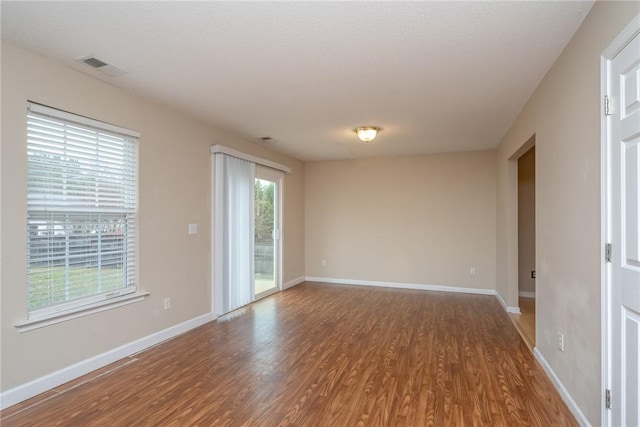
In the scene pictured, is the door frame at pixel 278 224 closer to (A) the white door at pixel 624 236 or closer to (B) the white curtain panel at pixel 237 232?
(B) the white curtain panel at pixel 237 232

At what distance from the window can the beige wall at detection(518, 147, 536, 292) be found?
18.4 ft

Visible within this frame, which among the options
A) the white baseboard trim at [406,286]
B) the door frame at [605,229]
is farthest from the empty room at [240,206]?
the white baseboard trim at [406,286]

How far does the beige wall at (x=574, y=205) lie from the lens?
1848 millimetres

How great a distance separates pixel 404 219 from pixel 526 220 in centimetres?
197

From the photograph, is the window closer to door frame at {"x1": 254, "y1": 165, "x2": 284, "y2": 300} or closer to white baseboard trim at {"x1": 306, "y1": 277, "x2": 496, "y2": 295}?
door frame at {"x1": 254, "y1": 165, "x2": 284, "y2": 300}

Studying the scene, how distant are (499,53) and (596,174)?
1143mm

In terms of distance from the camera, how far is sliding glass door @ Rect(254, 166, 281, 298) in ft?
17.7

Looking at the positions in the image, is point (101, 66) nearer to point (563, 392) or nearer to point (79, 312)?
point (79, 312)

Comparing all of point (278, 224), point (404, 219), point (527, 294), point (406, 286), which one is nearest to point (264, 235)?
point (278, 224)

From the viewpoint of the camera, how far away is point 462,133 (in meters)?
4.61

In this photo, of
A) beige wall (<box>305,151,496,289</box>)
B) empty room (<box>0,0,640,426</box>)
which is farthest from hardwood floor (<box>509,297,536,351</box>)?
beige wall (<box>305,151,496,289</box>)

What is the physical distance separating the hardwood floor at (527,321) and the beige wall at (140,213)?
368cm

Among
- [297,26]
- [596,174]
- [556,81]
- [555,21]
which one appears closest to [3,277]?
[297,26]

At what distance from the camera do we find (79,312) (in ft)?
8.94
